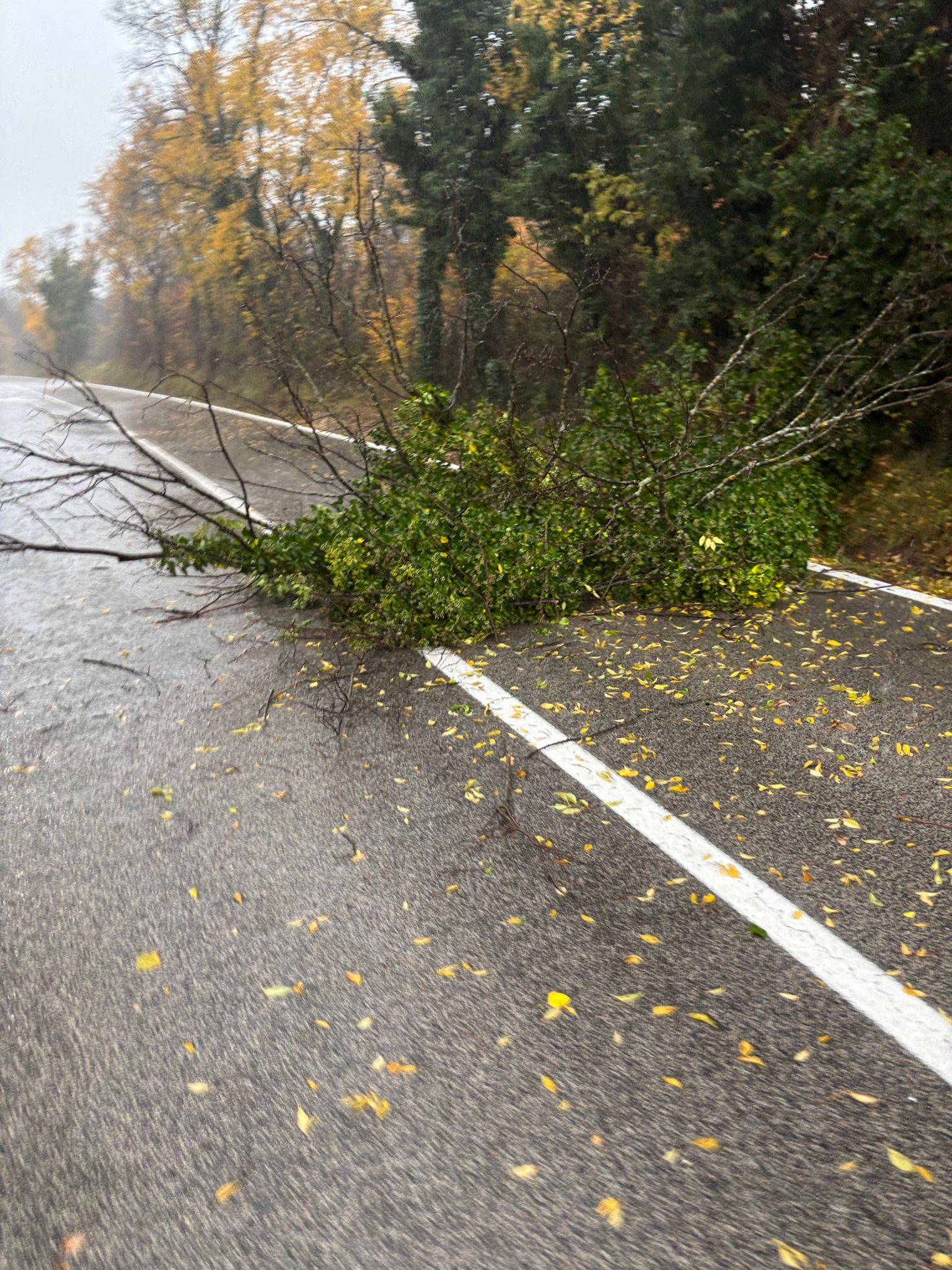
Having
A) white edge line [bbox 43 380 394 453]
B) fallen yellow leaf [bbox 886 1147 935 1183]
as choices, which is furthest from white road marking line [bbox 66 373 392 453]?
fallen yellow leaf [bbox 886 1147 935 1183]

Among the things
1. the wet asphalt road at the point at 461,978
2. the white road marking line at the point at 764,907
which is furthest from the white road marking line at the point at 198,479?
the white road marking line at the point at 764,907

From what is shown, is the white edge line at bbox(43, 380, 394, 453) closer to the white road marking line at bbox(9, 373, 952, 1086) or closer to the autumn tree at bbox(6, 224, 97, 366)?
the white road marking line at bbox(9, 373, 952, 1086)

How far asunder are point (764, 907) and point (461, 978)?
1047 millimetres

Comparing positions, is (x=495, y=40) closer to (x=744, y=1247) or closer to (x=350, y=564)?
(x=350, y=564)

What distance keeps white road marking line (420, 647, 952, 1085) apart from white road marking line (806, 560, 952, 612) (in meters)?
3.41

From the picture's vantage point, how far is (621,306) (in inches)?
558

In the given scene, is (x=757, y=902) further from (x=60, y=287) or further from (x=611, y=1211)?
(x=60, y=287)

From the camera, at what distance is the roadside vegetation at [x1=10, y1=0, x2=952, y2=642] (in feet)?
22.5

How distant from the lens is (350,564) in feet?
21.4

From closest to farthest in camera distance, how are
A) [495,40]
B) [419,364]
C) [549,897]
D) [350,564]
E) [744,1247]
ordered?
[744,1247] → [549,897] → [350,564] → [495,40] → [419,364]

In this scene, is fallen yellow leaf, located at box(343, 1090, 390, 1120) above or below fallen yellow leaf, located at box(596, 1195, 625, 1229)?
below

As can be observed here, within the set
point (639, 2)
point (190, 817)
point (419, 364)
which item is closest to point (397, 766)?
point (190, 817)

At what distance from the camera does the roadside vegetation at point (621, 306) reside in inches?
270

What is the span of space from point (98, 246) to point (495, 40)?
2849cm
